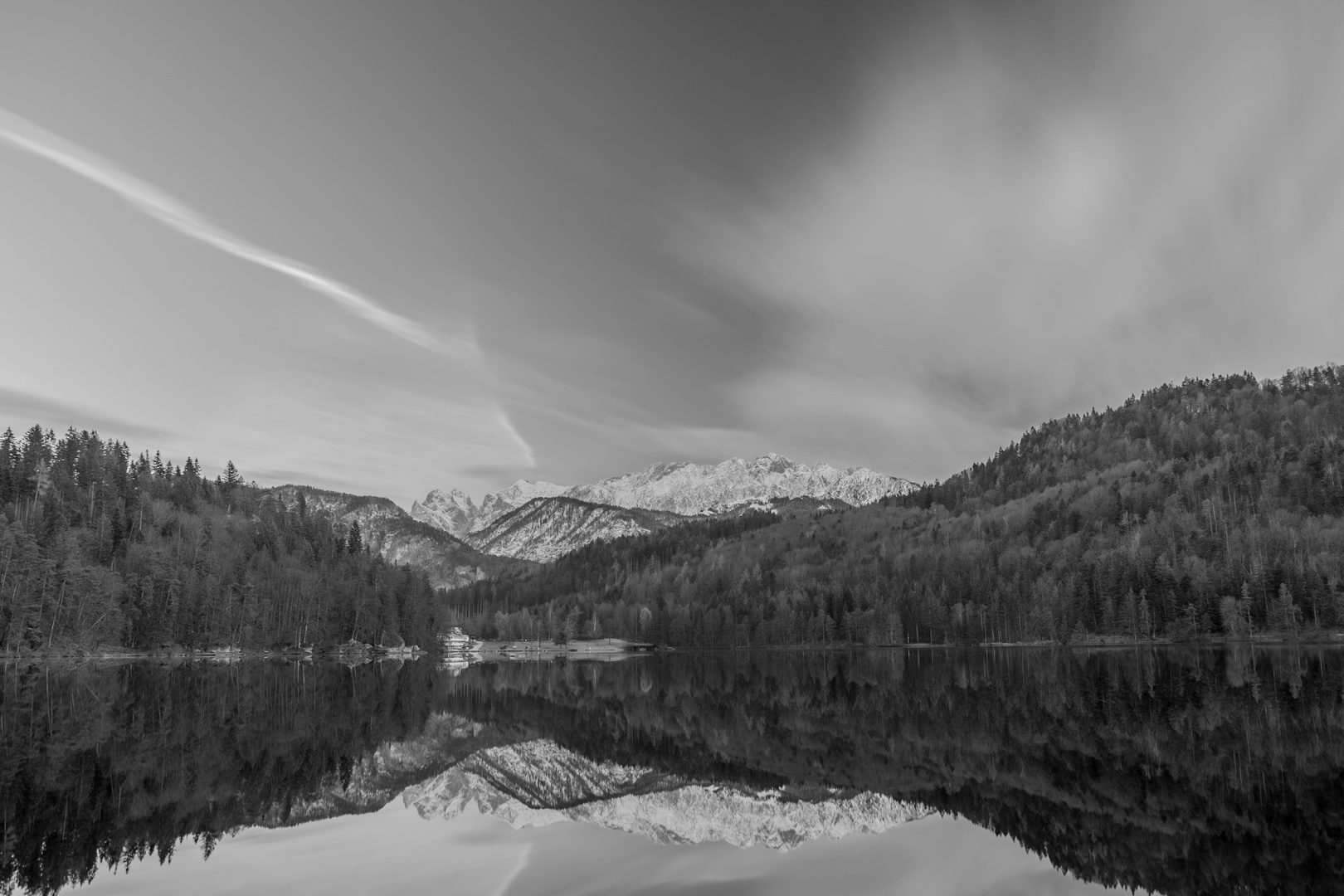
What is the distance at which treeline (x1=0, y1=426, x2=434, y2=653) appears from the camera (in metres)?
112

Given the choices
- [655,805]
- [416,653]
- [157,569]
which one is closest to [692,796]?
[655,805]

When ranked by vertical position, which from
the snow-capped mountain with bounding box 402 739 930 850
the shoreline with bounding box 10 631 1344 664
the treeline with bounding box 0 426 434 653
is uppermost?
the treeline with bounding box 0 426 434 653

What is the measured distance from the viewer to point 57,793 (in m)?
25.8

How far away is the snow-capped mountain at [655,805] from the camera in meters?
23.6

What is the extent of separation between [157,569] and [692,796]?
440 feet

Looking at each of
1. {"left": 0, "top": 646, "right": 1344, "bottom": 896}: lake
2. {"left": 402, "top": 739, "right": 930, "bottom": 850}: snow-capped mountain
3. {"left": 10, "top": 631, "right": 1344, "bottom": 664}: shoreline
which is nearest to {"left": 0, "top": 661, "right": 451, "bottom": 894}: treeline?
{"left": 0, "top": 646, "right": 1344, "bottom": 896}: lake

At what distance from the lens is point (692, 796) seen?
28844 millimetres

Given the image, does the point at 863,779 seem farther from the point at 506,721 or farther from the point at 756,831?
the point at 506,721

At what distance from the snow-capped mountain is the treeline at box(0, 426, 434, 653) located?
107m

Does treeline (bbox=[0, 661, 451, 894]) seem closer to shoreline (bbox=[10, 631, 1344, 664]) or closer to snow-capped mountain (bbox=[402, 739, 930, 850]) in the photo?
snow-capped mountain (bbox=[402, 739, 930, 850])

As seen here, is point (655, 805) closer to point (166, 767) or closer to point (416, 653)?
point (166, 767)

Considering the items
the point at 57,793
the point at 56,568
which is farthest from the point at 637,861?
the point at 56,568

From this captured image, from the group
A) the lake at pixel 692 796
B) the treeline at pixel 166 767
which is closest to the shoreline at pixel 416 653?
the treeline at pixel 166 767

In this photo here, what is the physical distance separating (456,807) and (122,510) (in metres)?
156
